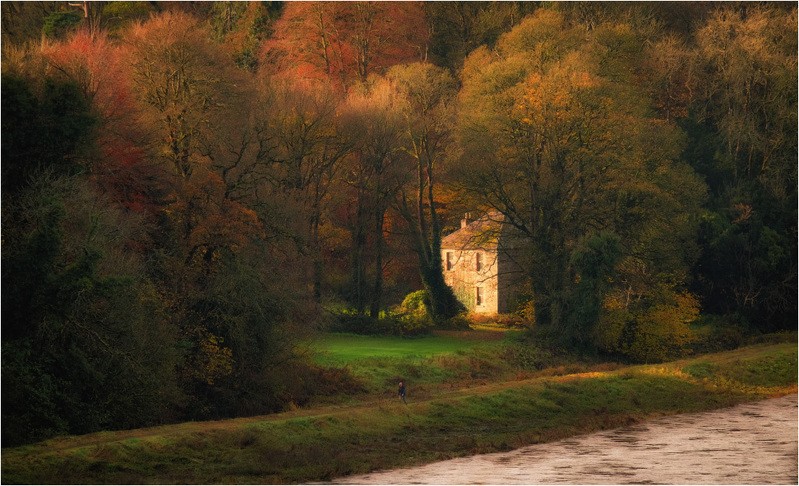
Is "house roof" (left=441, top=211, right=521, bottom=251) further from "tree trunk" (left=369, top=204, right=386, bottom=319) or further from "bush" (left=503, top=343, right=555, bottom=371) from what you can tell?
"bush" (left=503, top=343, right=555, bottom=371)

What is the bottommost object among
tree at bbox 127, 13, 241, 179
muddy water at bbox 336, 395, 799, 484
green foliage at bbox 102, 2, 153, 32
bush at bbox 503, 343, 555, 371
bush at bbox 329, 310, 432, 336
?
muddy water at bbox 336, 395, 799, 484

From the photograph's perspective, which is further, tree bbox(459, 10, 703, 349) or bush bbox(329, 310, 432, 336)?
tree bbox(459, 10, 703, 349)

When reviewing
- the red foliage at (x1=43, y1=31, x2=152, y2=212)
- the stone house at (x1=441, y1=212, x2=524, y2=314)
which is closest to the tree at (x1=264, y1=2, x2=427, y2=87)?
the stone house at (x1=441, y1=212, x2=524, y2=314)

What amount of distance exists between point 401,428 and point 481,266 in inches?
1392

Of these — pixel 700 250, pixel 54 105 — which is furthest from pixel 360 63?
pixel 54 105

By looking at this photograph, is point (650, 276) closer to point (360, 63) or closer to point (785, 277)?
point (785, 277)

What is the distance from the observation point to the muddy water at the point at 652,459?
38781mm

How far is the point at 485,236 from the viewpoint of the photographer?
74.8 metres

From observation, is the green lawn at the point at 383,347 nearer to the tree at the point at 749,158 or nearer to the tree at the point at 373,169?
the tree at the point at 373,169

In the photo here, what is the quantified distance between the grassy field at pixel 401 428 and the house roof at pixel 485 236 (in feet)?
40.5

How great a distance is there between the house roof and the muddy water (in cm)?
2275

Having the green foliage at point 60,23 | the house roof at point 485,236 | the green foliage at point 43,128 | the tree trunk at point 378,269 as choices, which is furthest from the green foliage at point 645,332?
the green foliage at point 60,23

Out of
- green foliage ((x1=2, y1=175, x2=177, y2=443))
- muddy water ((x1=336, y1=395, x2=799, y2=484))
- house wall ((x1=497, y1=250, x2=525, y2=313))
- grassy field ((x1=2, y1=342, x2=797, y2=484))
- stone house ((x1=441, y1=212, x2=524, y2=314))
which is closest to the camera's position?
grassy field ((x1=2, y1=342, x2=797, y2=484))

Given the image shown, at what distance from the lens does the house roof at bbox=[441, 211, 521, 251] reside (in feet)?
241
